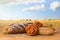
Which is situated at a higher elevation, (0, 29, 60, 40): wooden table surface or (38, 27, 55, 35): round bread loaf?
(38, 27, 55, 35): round bread loaf

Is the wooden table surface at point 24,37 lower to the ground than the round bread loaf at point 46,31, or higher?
lower

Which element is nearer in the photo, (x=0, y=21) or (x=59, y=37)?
(x=59, y=37)

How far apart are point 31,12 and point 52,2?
221mm

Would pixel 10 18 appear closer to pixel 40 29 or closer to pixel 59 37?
pixel 40 29

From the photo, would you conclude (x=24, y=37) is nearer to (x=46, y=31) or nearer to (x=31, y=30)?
(x=31, y=30)

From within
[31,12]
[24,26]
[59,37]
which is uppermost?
[31,12]

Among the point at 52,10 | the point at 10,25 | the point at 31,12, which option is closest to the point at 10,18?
the point at 10,25

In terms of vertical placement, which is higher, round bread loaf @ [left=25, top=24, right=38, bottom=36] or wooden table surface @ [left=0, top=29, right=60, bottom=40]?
round bread loaf @ [left=25, top=24, right=38, bottom=36]

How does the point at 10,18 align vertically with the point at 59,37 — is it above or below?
above

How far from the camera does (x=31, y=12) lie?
4.88 ft

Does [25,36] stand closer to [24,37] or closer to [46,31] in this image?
[24,37]

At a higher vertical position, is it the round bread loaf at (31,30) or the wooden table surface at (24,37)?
the round bread loaf at (31,30)

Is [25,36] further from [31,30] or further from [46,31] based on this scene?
[46,31]

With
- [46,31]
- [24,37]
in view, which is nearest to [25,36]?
[24,37]
